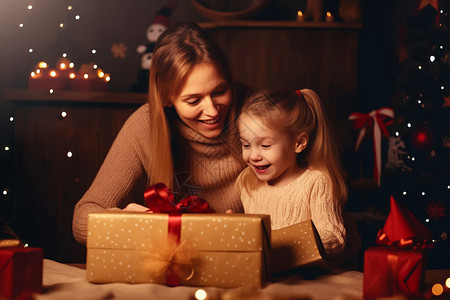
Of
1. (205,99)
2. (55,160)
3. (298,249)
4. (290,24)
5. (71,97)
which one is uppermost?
(290,24)

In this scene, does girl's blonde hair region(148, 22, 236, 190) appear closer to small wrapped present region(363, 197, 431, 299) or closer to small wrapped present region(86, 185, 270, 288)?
small wrapped present region(86, 185, 270, 288)

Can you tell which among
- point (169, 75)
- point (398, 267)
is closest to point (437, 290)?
point (398, 267)

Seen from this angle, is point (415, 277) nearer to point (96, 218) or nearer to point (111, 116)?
point (96, 218)

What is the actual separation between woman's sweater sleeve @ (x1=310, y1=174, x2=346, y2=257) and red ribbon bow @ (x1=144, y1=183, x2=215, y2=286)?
0.32 m

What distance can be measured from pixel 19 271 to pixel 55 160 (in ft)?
5.59

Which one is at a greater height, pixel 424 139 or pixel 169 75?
pixel 169 75

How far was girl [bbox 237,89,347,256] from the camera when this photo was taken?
1.51m

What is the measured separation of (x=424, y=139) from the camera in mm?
2742

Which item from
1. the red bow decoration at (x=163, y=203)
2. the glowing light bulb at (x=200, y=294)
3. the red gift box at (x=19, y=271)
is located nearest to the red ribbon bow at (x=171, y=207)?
the red bow decoration at (x=163, y=203)

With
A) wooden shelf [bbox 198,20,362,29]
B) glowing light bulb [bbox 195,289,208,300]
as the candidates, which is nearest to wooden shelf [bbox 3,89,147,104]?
wooden shelf [bbox 198,20,362,29]

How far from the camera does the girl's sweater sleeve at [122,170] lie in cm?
176

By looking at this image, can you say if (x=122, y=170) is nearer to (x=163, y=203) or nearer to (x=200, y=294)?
(x=163, y=203)

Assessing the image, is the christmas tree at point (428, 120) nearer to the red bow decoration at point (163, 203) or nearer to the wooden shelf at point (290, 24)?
the wooden shelf at point (290, 24)

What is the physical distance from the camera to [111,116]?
286 cm
